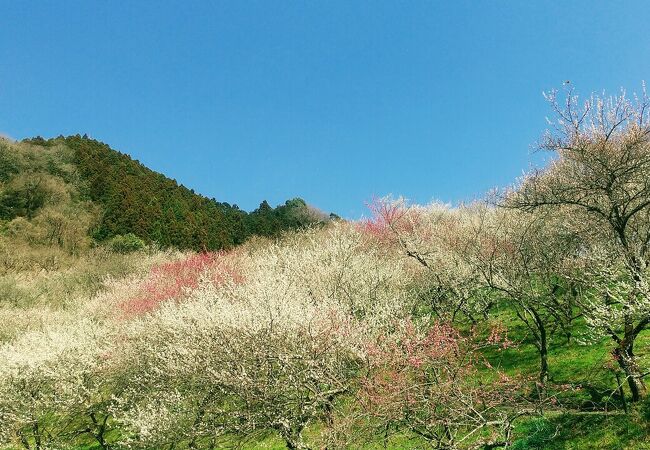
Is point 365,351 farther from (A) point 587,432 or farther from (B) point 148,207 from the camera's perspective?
(B) point 148,207

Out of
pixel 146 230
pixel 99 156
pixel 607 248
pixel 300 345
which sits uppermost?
pixel 99 156

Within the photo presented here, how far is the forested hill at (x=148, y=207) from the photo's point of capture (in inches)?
2474

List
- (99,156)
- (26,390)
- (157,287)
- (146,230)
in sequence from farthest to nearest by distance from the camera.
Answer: (99,156) → (146,230) → (157,287) → (26,390)

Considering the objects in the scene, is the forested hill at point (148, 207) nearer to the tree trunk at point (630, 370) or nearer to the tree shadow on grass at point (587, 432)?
the tree shadow on grass at point (587, 432)

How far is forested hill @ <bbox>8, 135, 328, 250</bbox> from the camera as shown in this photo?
62.8m

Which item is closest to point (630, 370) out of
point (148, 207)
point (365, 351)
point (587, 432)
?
point (587, 432)

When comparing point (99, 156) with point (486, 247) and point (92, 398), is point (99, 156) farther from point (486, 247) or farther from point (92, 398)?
point (486, 247)

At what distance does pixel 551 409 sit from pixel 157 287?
29272 millimetres

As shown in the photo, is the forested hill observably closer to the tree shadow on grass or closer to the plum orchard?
the plum orchard

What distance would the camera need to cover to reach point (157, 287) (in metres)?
35.2

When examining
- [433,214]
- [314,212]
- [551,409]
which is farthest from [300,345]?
[314,212]

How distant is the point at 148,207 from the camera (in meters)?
65.9

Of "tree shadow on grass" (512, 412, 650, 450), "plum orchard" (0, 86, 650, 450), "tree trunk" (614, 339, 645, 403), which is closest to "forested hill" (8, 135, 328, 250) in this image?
"plum orchard" (0, 86, 650, 450)

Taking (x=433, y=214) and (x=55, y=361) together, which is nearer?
(x=55, y=361)
